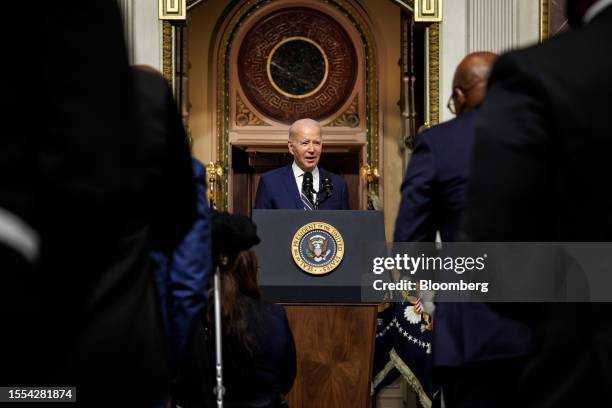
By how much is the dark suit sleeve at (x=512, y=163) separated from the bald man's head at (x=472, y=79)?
115 centimetres

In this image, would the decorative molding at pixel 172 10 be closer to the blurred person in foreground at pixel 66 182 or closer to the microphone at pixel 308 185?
the microphone at pixel 308 185

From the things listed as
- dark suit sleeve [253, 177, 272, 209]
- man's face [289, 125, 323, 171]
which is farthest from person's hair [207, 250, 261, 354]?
man's face [289, 125, 323, 171]

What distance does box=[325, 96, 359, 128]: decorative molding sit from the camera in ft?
35.4

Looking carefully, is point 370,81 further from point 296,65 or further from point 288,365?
point 288,365

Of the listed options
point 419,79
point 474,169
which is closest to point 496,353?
point 474,169

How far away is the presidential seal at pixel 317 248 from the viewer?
4.96m

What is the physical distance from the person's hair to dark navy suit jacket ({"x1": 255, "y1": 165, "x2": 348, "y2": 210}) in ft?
6.34

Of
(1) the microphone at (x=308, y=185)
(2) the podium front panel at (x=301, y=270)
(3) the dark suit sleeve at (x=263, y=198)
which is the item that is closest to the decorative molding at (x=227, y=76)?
(3) the dark suit sleeve at (x=263, y=198)

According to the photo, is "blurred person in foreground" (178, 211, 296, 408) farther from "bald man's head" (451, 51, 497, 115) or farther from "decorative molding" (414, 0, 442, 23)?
"decorative molding" (414, 0, 442, 23)

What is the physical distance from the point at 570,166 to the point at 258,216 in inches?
140

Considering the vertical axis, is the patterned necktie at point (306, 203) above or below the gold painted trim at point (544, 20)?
below

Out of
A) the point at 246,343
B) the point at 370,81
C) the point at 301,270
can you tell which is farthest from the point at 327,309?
the point at 370,81

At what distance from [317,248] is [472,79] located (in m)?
2.31

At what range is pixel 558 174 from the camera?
5.01 feet
